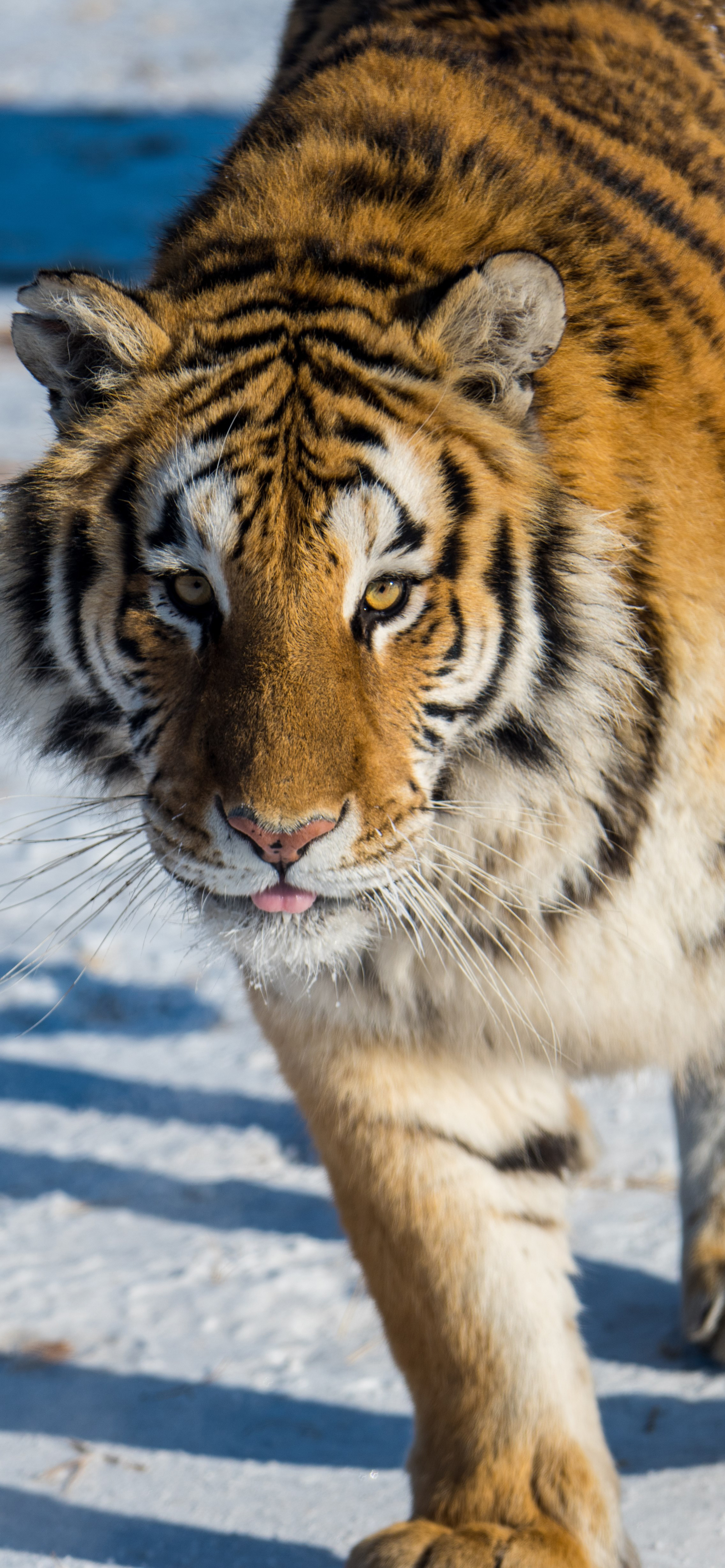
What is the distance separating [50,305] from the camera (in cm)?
144

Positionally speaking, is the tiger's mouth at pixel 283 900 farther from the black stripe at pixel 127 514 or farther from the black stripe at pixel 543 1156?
the black stripe at pixel 543 1156

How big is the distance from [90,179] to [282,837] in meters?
7.51

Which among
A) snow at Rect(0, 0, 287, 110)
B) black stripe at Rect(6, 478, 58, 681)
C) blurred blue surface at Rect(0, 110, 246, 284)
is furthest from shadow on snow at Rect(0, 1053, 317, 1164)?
snow at Rect(0, 0, 287, 110)

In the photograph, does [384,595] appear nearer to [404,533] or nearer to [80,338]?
[404,533]

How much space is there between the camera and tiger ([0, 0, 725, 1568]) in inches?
53.7

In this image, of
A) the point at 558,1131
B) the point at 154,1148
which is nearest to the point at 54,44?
the point at 154,1148

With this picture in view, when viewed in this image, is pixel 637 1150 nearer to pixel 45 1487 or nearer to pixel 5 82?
pixel 45 1487

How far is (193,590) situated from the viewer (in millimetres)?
1395

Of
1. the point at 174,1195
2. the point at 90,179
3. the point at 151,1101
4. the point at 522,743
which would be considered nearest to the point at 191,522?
the point at 522,743

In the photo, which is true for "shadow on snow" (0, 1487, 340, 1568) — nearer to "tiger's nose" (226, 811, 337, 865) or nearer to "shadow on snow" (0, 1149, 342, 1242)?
"shadow on snow" (0, 1149, 342, 1242)

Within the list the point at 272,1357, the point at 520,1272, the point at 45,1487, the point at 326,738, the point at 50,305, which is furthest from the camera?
the point at 272,1357

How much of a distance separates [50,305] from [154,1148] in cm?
150

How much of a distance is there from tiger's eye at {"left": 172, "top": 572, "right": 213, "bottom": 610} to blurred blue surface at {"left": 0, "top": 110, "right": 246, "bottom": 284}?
18.5 ft

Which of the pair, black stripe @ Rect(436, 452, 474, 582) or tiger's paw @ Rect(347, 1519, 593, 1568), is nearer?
black stripe @ Rect(436, 452, 474, 582)
